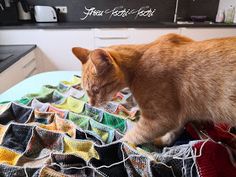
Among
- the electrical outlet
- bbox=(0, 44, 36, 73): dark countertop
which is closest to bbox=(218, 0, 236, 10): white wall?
the electrical outlet

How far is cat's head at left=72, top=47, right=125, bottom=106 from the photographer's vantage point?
780 millimetres

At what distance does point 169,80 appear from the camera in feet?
2.52

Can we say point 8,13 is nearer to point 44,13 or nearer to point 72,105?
point 44,13

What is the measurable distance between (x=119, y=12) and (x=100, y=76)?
2022 millimetres

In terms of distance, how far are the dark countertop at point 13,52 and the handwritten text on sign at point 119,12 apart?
30.9 inches

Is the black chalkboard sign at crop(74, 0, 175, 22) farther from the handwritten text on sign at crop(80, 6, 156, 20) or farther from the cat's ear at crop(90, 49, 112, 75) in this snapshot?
the cat's ear at crop(90, 49, 112, 75)

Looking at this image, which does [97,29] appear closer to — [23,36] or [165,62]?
[23,36]

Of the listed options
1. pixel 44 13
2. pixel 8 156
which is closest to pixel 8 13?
pixel 44 13

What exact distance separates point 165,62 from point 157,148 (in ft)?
0.94

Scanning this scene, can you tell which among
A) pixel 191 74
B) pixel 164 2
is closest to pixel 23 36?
pixel 164 2

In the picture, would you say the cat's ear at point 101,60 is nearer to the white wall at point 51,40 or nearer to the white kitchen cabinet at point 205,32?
the white wall at point 51,40

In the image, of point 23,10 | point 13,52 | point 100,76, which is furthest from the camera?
point 23,10

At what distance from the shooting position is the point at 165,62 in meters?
0.79

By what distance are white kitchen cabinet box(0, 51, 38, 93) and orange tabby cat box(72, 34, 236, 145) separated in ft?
3.25
